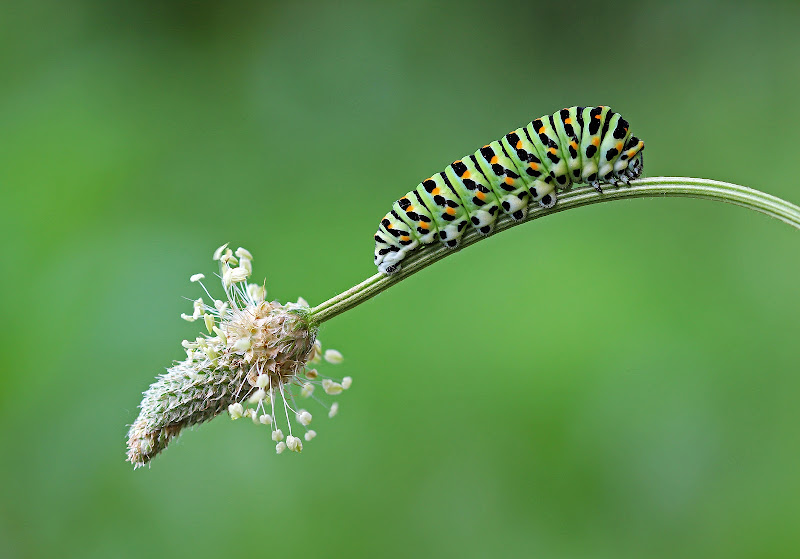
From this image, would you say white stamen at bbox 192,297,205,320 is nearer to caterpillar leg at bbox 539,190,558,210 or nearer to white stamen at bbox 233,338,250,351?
white stamen at bbox 233,338,250,351

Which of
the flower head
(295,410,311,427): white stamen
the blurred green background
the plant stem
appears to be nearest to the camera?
the plant stem

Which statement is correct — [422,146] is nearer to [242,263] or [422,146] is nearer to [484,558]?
[484,558]

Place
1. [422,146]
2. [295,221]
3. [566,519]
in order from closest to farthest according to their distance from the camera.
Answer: [566,519]
[295,221]
[422,146]

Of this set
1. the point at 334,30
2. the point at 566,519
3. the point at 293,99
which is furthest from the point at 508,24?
the point at 566,519

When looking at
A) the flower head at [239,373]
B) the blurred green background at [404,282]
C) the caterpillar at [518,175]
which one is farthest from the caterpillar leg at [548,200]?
the blurred green background at [404,282]

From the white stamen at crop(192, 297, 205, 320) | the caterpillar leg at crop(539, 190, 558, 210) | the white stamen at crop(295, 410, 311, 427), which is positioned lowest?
the white stamen at crop(295, 410, 311, 427)

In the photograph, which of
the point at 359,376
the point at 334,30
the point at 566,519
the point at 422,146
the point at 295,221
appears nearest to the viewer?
the point at 566,519

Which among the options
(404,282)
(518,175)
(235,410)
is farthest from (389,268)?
(404,282)

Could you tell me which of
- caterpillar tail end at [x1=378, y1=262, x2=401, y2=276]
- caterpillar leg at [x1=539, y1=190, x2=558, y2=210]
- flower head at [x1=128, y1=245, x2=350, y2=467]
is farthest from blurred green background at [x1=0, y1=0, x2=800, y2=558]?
caterpillar leg at [x1=539, y1=190, x2=558, y2=210]

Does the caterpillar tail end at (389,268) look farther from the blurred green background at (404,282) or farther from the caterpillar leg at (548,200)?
the blurred green background at (404,282)
